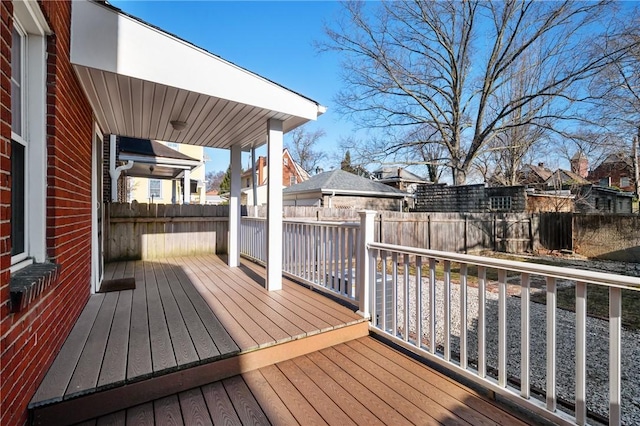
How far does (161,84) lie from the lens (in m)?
2.67

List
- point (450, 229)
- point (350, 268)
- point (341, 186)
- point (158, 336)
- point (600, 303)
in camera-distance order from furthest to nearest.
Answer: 1. point (341, 186)
2. point (450, 229)
3. point (600, 303)
4. point (350, 268)
5. point (158, 336)

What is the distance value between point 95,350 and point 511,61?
1731 centimetres

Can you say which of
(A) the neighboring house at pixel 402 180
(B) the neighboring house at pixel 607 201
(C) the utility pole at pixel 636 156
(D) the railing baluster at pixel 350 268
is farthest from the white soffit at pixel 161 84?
(B) the neighboring house at pixel 607 201

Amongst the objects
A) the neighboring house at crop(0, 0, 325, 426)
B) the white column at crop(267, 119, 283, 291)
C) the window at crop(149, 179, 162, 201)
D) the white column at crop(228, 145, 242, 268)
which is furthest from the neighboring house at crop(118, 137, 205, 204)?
the white column at crop(267, 119, 283, 291)

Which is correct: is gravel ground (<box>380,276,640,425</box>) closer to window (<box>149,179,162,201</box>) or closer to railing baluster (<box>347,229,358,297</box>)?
railing baluster (<box>347,229,358,297</box>)

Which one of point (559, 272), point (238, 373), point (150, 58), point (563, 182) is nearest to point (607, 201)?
point (563, 182)

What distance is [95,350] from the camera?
2238 mm

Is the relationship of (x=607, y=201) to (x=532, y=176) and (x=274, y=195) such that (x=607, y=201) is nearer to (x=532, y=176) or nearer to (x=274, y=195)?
(x=532, y=176)

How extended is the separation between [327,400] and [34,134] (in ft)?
8.27

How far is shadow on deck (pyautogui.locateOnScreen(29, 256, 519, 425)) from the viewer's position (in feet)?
5.91

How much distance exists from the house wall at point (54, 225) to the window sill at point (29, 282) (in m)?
0.05

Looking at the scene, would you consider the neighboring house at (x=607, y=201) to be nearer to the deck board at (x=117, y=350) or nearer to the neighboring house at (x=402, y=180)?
the neighboring house at (x=402, y=180)

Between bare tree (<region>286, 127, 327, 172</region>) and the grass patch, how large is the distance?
25.3 meters

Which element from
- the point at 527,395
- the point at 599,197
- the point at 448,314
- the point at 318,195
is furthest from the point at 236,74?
the point at 599,197
